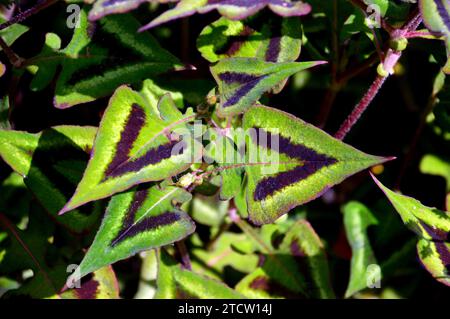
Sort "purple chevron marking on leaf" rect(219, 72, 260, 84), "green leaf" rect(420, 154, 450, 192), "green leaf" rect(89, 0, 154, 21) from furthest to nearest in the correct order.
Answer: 1. "green leaf" rect(420, 154, 450, 192)
2. "purple chevron marking on leaf" rect(219, 72, 260, 84)
3. "green leaf" rect(89, 0, 154, 21)

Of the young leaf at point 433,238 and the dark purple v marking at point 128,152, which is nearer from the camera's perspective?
the dark purple v marking at point 128,152

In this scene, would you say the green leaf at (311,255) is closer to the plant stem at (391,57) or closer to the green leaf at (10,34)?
the plant stem at (391,57)

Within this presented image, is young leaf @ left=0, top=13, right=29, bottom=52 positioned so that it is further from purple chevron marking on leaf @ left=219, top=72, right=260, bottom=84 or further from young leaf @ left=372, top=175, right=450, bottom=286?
young leaf @ left=372, top=175, right=450, bottom=286

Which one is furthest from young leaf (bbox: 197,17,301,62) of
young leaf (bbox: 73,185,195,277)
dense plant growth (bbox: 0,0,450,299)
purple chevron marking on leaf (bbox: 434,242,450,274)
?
purple chevron marking on leaf (bbox: 434,242,450,274)

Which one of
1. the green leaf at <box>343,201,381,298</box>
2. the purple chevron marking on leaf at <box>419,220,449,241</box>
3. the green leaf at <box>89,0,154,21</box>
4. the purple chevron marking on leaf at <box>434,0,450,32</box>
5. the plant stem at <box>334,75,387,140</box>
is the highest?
the green leaf at <box>89,0,154,21</box>

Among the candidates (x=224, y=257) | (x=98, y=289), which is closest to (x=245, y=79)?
(x=98, y=289)

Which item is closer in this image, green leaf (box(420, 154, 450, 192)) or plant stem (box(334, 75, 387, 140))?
plant stem (box(334, 75, 387, 140))

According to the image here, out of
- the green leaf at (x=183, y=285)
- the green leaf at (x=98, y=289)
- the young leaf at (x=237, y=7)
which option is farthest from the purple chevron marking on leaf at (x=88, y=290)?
the young leaf at (x=237, y=7)

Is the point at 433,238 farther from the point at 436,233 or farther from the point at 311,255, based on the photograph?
the point at 311,255
